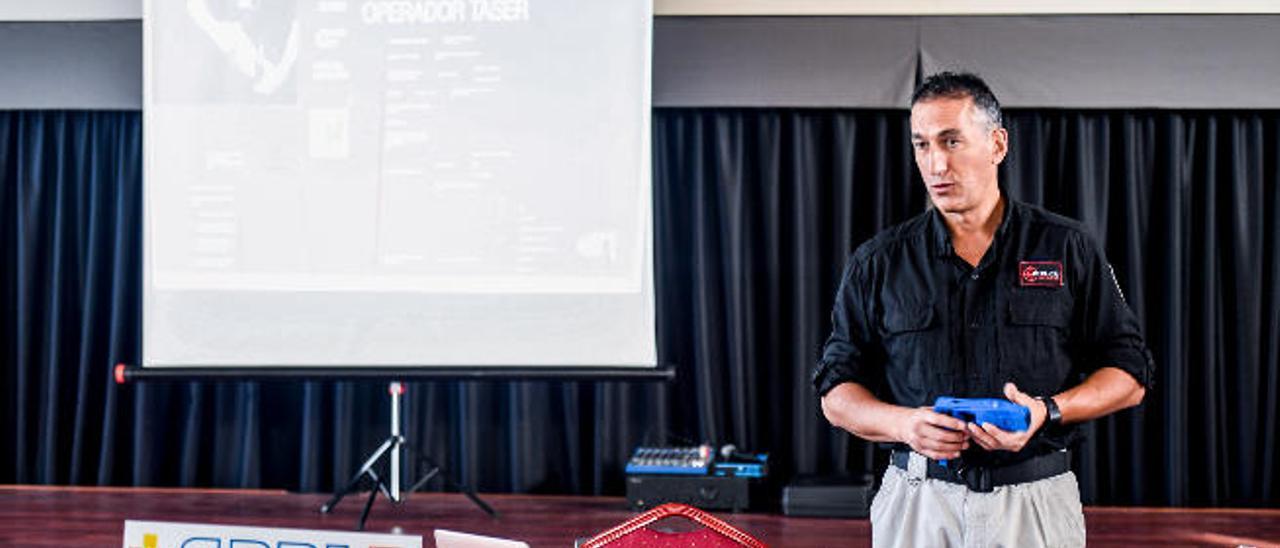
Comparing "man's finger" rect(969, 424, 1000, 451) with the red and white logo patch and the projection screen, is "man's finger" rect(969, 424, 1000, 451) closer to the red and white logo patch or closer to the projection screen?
the red and white logo patch

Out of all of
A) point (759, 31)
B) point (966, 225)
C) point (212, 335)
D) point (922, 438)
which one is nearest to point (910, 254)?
point (966, 225)

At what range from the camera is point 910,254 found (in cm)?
206

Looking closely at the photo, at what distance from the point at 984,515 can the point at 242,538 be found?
3.68 feet

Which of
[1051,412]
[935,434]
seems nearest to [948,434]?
[935,434]

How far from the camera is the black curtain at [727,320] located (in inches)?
164

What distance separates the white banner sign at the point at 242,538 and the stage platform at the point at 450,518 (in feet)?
6.89

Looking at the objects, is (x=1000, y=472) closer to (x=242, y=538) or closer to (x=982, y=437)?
(x=982, y=437)

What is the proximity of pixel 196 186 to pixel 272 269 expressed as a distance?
0.36 m

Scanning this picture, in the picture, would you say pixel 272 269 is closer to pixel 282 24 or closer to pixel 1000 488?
pixel 282 24

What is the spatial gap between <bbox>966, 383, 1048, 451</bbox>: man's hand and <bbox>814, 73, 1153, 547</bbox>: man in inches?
4.3

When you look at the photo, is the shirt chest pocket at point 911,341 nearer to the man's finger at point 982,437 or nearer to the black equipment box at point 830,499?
the man's finger at point 982,437

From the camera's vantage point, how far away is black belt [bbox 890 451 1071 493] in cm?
190

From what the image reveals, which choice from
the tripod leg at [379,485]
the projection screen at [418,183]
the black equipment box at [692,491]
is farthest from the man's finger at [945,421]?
the tripod leg at [379,485]

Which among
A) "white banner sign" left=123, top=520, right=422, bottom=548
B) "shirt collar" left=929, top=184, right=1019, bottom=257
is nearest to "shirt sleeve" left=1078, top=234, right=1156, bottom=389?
"shirt collar" left=929, top=184, right=1019, bottom=257
